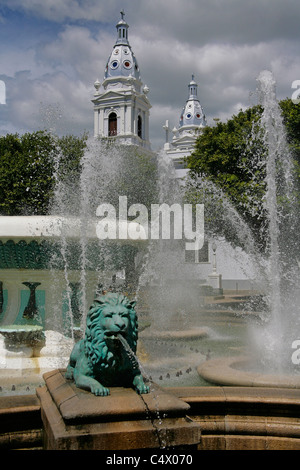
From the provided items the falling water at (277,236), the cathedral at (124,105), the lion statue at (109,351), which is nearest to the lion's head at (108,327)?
the lion statue at (109,351)

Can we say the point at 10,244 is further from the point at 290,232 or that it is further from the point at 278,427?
the point at 290,232

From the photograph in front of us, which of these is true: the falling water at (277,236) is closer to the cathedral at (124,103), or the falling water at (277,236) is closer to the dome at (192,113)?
the cathedral at (124,103)

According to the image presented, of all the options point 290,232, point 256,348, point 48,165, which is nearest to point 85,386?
point 256,348

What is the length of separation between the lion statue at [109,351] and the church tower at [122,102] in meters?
44.2

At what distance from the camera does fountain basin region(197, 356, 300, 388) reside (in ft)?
16.7

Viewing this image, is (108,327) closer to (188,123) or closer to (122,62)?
(122,62)

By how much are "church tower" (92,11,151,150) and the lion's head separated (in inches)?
1737

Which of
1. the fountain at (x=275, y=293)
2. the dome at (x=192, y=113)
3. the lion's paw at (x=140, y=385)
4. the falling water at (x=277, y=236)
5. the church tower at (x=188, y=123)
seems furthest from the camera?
the dome at (x=192, y=113)

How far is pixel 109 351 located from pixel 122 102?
157 feet

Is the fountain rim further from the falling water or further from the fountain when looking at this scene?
the falling water

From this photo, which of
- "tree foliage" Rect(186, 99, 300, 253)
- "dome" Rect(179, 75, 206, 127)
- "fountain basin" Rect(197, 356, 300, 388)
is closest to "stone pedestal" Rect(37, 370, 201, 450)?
"fountain basin" Rect(197, 356, 300, 388)

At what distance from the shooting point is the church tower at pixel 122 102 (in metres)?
48.2

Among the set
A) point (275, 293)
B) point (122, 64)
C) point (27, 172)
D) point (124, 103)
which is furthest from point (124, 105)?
point (275, 293)
